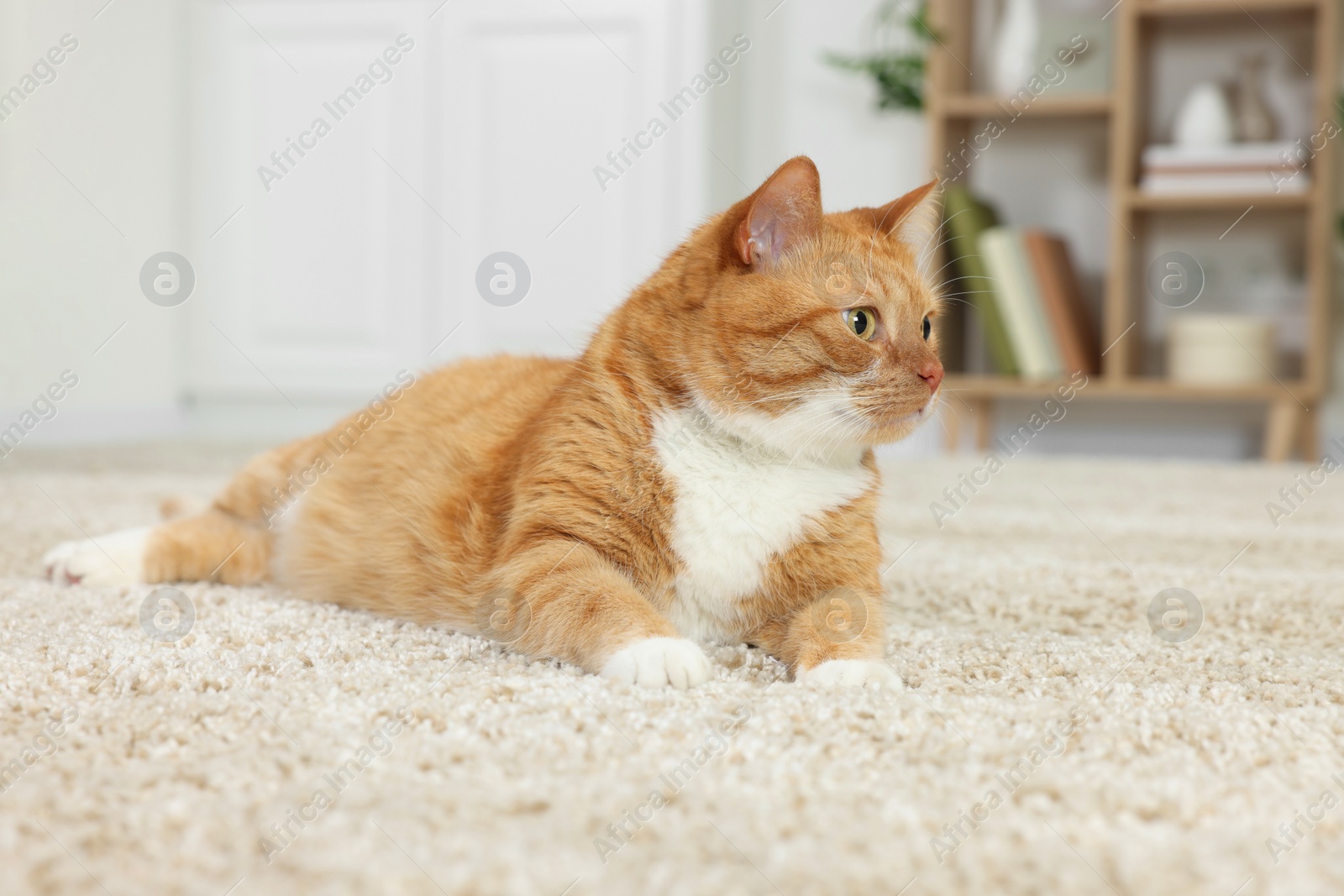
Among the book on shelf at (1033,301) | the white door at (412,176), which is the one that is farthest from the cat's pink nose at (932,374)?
the white door at (412,176)

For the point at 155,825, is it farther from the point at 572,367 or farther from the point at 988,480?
the point at 988,480

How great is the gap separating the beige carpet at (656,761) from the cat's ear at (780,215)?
0.37 meters

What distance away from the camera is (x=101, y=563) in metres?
1.19

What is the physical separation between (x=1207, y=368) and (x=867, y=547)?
2753mm

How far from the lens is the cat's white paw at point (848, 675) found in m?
0.83

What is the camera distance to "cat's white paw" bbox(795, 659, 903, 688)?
0.83m

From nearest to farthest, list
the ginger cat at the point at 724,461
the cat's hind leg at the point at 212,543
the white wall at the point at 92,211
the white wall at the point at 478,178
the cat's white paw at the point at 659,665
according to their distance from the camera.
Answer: the cat's white paw at the point at 659,665 < the ginger cat at the point at 724,461 < the cat's hind leg at the point at 212,543 < the white wall at the point at 92,211 < the white wall at the point at 478,178

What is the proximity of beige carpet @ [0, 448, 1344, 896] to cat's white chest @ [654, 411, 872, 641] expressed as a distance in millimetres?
62

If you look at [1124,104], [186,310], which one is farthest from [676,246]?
[186,310]

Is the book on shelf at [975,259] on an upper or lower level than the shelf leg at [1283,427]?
upper

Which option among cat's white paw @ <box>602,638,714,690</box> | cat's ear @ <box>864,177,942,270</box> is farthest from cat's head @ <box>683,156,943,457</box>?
cat's white paw @ <box>602,638,714,690</box>

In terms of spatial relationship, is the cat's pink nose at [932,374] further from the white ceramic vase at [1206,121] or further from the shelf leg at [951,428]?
the white ceramic vase at [1206,121]

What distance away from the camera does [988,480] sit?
8.54ft

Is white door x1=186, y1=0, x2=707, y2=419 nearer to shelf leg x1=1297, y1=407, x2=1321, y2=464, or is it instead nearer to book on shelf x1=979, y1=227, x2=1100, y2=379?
book on shelf x1=979, y1=227, x2=1100, y2=379
